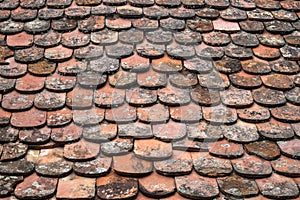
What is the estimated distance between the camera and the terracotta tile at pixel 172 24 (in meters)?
3.57

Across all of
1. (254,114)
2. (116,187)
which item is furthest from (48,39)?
(254,114)

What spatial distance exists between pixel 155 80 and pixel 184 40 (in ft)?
1.31

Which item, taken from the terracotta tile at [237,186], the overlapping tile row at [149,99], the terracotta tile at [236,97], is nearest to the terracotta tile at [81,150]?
the overlapping tile row at [149,99]

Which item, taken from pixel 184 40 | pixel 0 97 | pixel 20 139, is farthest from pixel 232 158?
pixel 0 97

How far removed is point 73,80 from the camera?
10.8 feet

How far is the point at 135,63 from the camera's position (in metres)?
3.38

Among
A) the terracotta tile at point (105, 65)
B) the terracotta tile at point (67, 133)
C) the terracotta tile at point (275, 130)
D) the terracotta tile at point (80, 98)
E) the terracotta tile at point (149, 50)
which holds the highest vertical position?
the terracotta tile at point (149, 50)

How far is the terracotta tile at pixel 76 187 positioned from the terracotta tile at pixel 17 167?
191 millimetres

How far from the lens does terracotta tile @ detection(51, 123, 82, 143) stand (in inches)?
119

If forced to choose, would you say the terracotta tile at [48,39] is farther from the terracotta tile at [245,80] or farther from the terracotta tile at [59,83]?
the terracotta tile at [245,80]

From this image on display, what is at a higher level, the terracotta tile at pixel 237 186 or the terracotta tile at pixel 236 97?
the terracotta tile at pixel 236 97

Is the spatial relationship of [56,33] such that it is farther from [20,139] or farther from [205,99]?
[205,99]

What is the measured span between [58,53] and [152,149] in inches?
36.7

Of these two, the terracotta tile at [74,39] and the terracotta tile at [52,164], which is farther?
the terracotta tile at [74,39]
